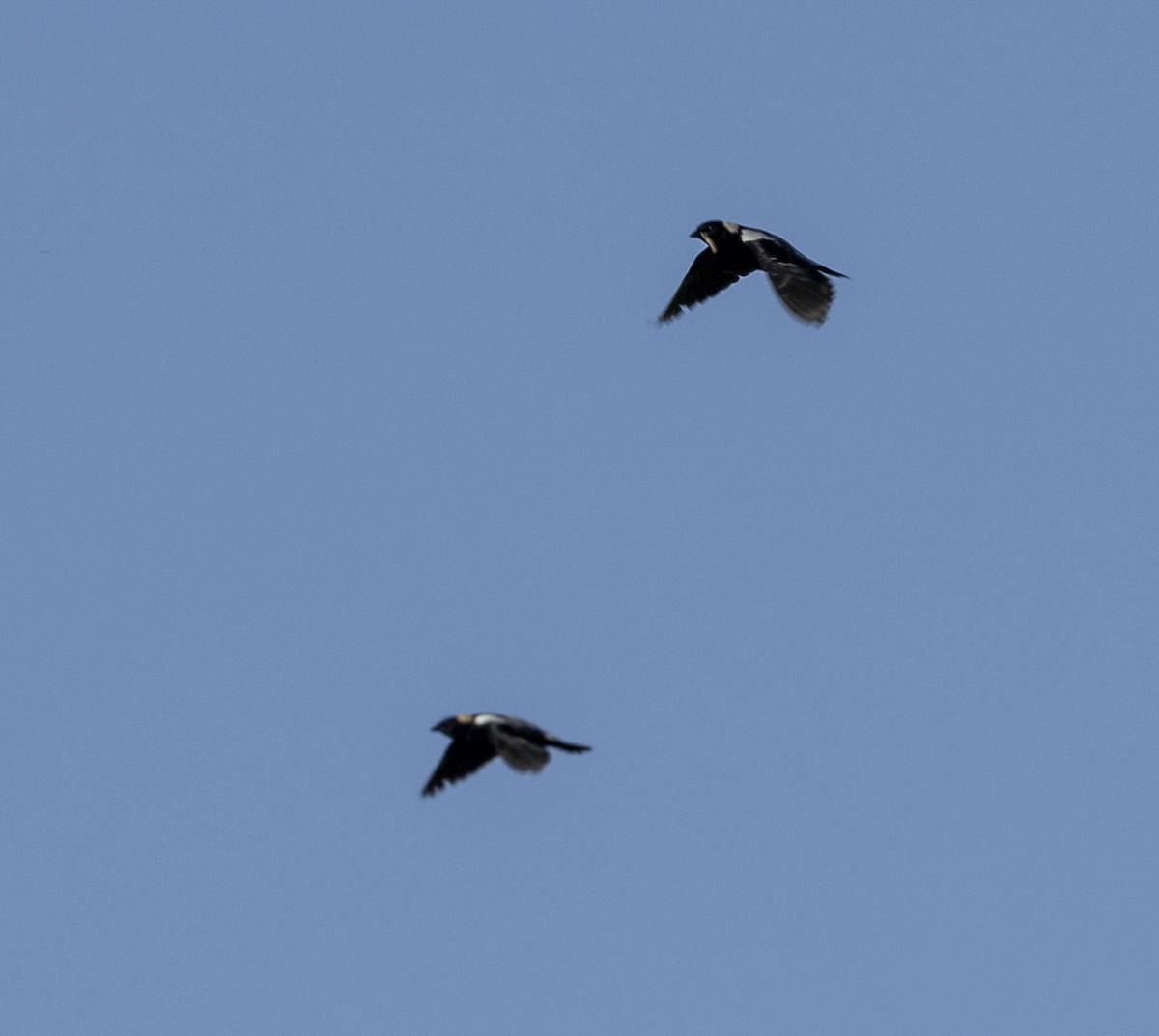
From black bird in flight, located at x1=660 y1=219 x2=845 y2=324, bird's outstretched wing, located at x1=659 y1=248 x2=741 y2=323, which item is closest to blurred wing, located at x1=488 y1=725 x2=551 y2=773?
black bird in flight, located at x1=660 y1=219 x2=845 y2=324

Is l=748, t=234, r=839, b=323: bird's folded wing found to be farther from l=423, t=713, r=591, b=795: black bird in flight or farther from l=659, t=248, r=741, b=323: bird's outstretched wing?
l=423, t=713, r=591, b=795: black bird in flight

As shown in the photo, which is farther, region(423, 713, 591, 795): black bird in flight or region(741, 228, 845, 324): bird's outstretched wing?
region(741, 228, 845, 324): bird's outstretched wing

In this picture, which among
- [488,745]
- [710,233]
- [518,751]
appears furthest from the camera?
[710,233]

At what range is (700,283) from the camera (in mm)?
30266

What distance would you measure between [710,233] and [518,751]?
662 cm

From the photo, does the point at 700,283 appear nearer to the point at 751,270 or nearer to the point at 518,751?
the point at 751,270

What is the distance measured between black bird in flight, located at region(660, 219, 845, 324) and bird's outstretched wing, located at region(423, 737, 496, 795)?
5.28 metres

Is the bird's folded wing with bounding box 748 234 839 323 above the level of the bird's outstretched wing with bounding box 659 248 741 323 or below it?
below

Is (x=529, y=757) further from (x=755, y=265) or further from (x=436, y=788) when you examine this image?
(x=755, y=265)

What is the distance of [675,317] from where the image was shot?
30406 millimetres

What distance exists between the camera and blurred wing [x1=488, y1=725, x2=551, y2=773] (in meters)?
25.2

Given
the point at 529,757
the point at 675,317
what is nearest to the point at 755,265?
the point at 675,317

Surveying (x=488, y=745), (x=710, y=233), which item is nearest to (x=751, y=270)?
(x=710, y=233)

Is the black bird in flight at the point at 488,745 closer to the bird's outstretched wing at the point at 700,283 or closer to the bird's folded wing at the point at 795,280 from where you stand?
the bird's folded wing at the point at 795,280
